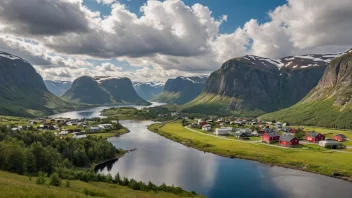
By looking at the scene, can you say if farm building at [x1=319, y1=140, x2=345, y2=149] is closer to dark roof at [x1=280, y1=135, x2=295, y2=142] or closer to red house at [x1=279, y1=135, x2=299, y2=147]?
red house at [x1=279, y1=135, x2=299, y2=147]

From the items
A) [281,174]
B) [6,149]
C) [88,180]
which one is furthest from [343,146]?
[6,149]

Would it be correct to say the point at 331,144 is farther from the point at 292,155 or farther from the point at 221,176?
the point at 221,176

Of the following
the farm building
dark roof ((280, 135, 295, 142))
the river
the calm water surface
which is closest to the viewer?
the river

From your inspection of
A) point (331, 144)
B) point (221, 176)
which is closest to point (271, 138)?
point (331, 144)

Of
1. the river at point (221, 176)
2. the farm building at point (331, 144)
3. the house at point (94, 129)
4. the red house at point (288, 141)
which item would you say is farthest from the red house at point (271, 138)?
the house at point (94, 129)

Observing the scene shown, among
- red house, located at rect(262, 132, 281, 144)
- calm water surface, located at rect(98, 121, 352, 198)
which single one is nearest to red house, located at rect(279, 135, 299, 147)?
red house, located at rect(262, 132, 281, 144)

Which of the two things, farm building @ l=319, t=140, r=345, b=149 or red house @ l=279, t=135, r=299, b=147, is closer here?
farm building @ l=319, t=140, r=345, b=149
